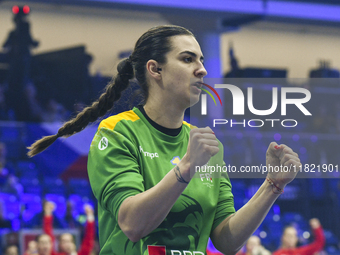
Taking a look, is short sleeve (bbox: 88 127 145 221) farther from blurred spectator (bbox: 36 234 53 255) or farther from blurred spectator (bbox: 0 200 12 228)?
blurred spectator (bbox: 0 200 12 228)

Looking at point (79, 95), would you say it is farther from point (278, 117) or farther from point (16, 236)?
point (278, 117)

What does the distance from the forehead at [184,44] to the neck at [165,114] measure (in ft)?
0.56

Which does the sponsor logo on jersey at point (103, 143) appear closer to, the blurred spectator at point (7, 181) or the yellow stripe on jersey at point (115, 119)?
the yellow stripe on jersey at point (115, 119)

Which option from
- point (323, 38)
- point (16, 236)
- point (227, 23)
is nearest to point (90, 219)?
point (16, 236)

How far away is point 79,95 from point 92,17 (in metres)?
2.15

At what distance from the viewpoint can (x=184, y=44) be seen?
1373 mm

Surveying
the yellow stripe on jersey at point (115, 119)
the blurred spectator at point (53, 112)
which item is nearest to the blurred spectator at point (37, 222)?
the blurred spectator at point (53, 112)

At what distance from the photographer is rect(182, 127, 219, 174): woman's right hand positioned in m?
1.08

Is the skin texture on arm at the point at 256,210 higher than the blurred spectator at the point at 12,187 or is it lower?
higher

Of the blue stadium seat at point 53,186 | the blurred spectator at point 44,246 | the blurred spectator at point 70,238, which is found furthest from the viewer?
the blue stadium seat at point 53,186

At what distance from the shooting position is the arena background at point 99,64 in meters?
6.81

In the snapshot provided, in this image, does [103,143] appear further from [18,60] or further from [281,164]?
[18,60]

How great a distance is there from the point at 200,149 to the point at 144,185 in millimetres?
281

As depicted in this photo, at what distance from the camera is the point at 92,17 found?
911cm
